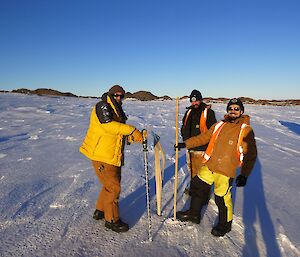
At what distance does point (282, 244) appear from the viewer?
11.4ft

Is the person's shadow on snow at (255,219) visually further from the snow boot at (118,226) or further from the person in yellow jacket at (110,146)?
the person in yellow jacket at (110,146)

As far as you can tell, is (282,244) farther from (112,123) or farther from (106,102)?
(106,102)

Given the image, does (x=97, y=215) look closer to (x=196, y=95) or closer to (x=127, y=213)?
(x=127, y=213)

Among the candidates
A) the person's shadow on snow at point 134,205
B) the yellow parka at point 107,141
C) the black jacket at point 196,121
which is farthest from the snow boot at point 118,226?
the black jacket at point 196,121

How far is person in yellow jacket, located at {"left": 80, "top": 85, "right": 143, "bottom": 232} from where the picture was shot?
3378mm

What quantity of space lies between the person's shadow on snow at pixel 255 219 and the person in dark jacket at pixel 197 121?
109 centimetres

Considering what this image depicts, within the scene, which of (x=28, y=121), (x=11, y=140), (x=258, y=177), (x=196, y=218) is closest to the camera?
(x=196, y=218)

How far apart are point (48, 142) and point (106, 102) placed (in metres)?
5.81

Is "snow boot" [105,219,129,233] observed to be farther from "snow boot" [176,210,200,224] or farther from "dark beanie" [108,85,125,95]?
"dark beanie" [108,85,125,95]

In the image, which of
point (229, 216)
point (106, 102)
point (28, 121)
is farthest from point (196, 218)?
point (28, 121)

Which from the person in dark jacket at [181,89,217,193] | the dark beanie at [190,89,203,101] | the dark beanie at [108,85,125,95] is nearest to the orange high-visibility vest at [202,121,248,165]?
the person in dark jacket at [181,89,217,193]

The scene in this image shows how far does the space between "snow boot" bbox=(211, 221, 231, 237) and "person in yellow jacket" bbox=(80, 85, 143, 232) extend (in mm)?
1138

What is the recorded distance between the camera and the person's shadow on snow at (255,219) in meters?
3.33

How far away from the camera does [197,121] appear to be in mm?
4551
